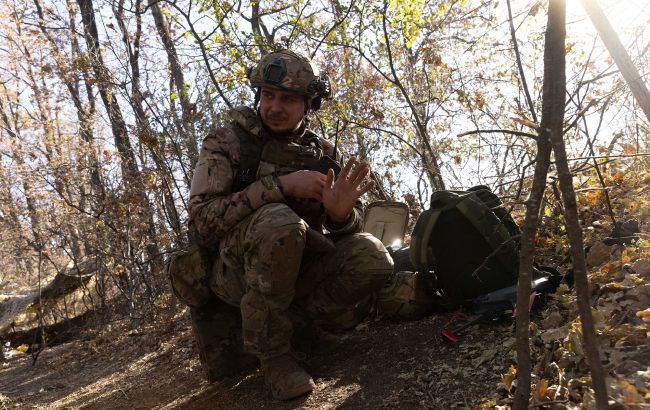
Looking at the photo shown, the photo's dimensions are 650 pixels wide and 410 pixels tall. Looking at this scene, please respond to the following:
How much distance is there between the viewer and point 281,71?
9.27 ft

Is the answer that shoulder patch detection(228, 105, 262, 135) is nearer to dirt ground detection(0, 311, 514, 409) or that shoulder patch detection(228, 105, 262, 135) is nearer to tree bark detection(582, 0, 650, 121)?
dirt ground detection(0, 311, 514, 409)

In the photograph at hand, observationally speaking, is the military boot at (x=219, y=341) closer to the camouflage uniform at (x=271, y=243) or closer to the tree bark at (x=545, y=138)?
the camouflage uniform at (x=271, y=243)

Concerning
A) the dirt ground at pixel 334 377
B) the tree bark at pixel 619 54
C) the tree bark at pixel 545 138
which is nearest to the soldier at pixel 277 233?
the dirt ground at pixel 334 377

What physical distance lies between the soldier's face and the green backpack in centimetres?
90

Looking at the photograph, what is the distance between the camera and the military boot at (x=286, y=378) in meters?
2.41

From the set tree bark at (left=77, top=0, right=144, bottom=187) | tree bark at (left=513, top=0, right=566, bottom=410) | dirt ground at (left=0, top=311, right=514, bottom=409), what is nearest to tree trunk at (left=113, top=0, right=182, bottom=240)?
tree bark at (left=77, top=0, right=144, bottom=187)

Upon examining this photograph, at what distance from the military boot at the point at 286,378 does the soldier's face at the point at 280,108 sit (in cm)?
124

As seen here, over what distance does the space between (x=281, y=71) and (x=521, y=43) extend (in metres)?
3.38

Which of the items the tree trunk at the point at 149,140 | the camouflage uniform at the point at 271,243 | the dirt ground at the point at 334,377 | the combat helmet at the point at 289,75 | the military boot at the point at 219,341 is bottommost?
the dirt ground at the point at 334,377

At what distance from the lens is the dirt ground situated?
7.25ft

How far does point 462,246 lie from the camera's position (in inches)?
113

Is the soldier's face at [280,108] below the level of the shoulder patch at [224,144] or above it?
above

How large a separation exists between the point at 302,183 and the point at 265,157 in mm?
376

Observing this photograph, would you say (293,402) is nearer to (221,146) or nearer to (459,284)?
(459,284)
